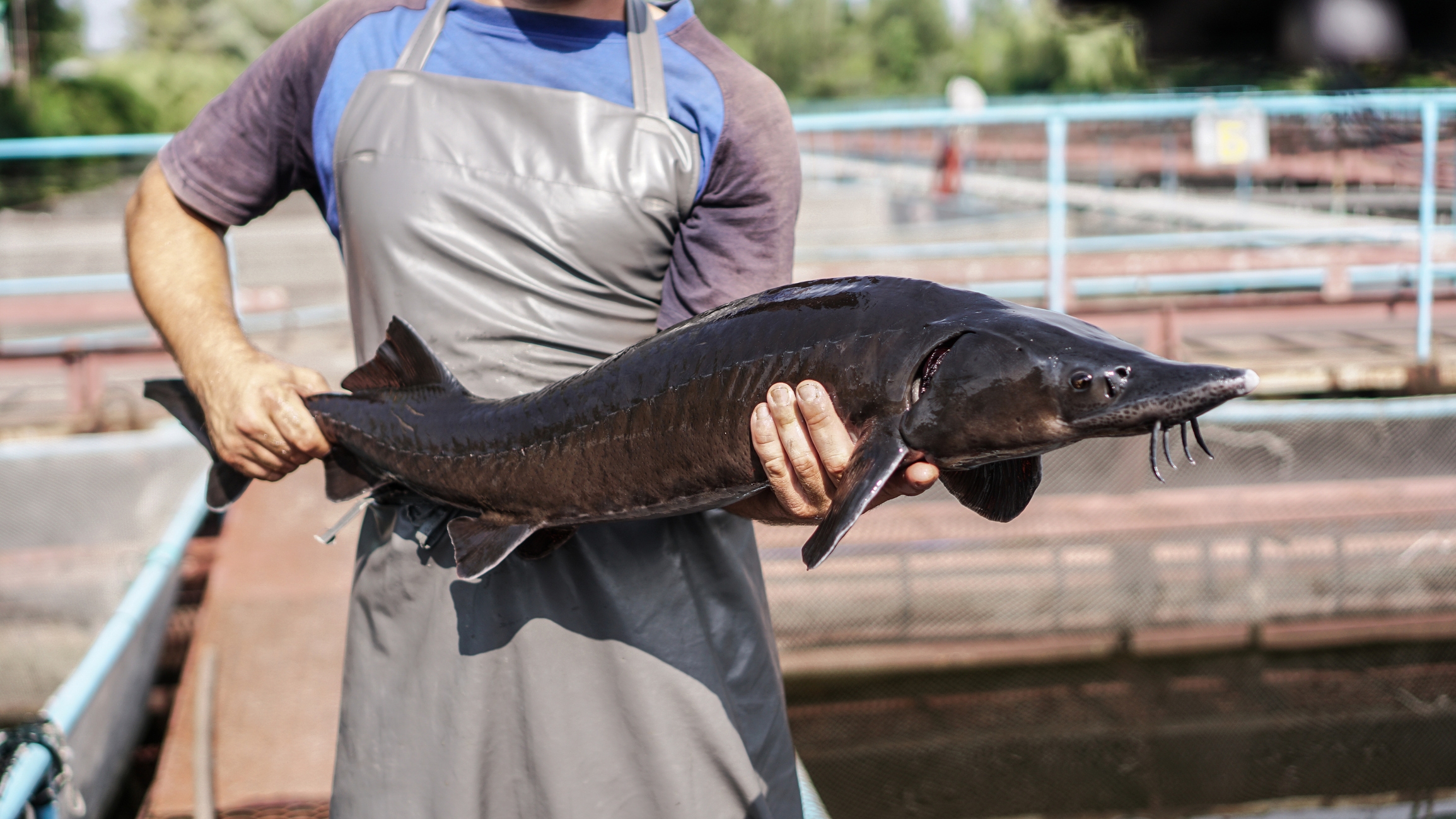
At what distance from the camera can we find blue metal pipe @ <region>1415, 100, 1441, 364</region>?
15.8 ft

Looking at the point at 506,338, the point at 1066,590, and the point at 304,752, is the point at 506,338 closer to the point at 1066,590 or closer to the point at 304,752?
the point at 304,752

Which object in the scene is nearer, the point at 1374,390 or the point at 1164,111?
the point at 1164,111

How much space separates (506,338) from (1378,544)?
4001 mm

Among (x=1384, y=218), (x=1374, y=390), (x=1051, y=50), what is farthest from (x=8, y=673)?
(x=1384, y=218)

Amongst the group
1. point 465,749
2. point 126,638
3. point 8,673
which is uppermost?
point 465,749

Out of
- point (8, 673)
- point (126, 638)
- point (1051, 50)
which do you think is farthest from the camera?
point (8, 673)

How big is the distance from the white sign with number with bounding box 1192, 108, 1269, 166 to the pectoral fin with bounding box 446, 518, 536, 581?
6218 millimetres

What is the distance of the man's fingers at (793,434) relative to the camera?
1.22 meters

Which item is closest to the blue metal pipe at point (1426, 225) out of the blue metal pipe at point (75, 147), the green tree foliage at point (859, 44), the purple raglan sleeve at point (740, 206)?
the purple raglan sleeve at point (740, 206)

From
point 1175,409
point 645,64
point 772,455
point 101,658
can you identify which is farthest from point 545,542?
point 101,658

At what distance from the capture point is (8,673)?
4.61 metres

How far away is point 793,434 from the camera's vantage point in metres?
1.22

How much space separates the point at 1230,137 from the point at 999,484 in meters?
6.34

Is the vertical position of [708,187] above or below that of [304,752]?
above
